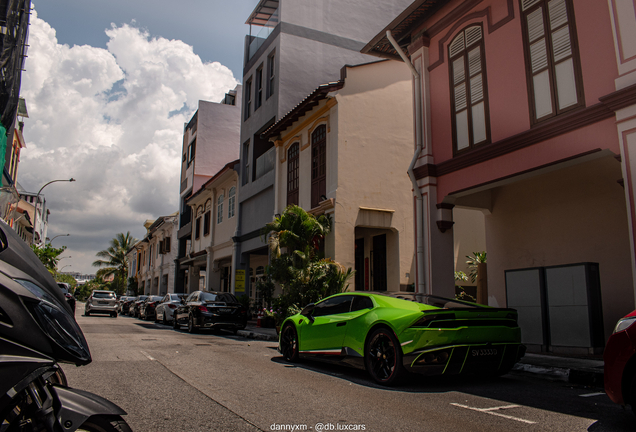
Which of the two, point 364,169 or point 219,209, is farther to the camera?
point 219,209

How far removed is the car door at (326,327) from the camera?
25.2 feet

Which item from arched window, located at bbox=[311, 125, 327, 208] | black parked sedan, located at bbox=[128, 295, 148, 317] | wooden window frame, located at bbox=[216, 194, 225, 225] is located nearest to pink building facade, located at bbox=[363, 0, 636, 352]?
arched window, located at bbox=[311, 125, 327, 208]

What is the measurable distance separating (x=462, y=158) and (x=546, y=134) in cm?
223

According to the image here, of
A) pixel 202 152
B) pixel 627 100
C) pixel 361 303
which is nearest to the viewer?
pixel 361 303

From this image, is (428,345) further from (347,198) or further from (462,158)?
(347,198)

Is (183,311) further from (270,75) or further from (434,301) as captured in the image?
(434,301)

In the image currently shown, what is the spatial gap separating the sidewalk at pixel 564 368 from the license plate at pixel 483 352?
149 centimetres

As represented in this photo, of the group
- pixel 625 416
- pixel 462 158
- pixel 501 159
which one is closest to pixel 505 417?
pixel 625 416

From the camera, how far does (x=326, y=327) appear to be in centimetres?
803

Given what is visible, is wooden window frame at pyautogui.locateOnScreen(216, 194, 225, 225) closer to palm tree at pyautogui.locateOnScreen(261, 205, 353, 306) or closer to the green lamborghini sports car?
palm tree at pyautogui.locateOnScreen(261, 205, 353, 306)

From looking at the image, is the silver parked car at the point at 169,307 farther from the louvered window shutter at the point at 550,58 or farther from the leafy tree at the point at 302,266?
the louvered window shutter at the point at 550,58

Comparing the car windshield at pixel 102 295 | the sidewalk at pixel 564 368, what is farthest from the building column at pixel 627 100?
the car windshield at pixel 102 295

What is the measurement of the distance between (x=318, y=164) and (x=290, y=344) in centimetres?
986


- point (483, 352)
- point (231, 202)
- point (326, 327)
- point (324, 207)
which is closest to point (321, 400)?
point (483, 352)
